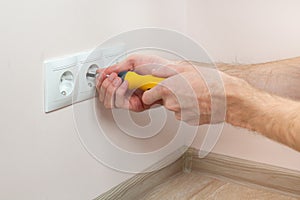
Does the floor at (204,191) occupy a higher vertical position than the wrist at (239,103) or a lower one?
lower

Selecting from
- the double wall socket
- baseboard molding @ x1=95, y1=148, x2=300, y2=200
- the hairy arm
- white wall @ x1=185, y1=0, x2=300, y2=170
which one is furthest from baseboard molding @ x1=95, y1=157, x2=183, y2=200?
the hairy arm

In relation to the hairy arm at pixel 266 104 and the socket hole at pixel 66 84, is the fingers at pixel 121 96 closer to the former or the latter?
the socket hole at pixel 66 84

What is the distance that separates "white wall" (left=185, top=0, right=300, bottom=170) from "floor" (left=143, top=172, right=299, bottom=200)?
0.08 meters

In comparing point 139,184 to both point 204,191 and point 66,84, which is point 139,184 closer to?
point 204,191

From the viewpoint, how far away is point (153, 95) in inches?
38.1

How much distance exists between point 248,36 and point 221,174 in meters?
0.39

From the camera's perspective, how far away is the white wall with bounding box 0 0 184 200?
2.82 ft

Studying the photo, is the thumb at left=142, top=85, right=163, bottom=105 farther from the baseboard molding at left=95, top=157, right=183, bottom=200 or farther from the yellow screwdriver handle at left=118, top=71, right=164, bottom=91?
the baseboard molding at left=95, top=157, right=183, bottom=200

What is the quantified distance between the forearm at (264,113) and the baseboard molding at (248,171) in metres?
0.44

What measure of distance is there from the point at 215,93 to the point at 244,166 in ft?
1.61

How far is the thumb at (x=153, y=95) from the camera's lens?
957 millimetres

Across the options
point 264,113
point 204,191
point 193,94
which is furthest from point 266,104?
point 204,191

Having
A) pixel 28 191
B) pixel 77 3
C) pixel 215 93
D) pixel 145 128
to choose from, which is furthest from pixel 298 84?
pixel 28 191

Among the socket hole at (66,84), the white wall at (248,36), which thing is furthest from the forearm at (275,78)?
the socket hole at (66,84)
